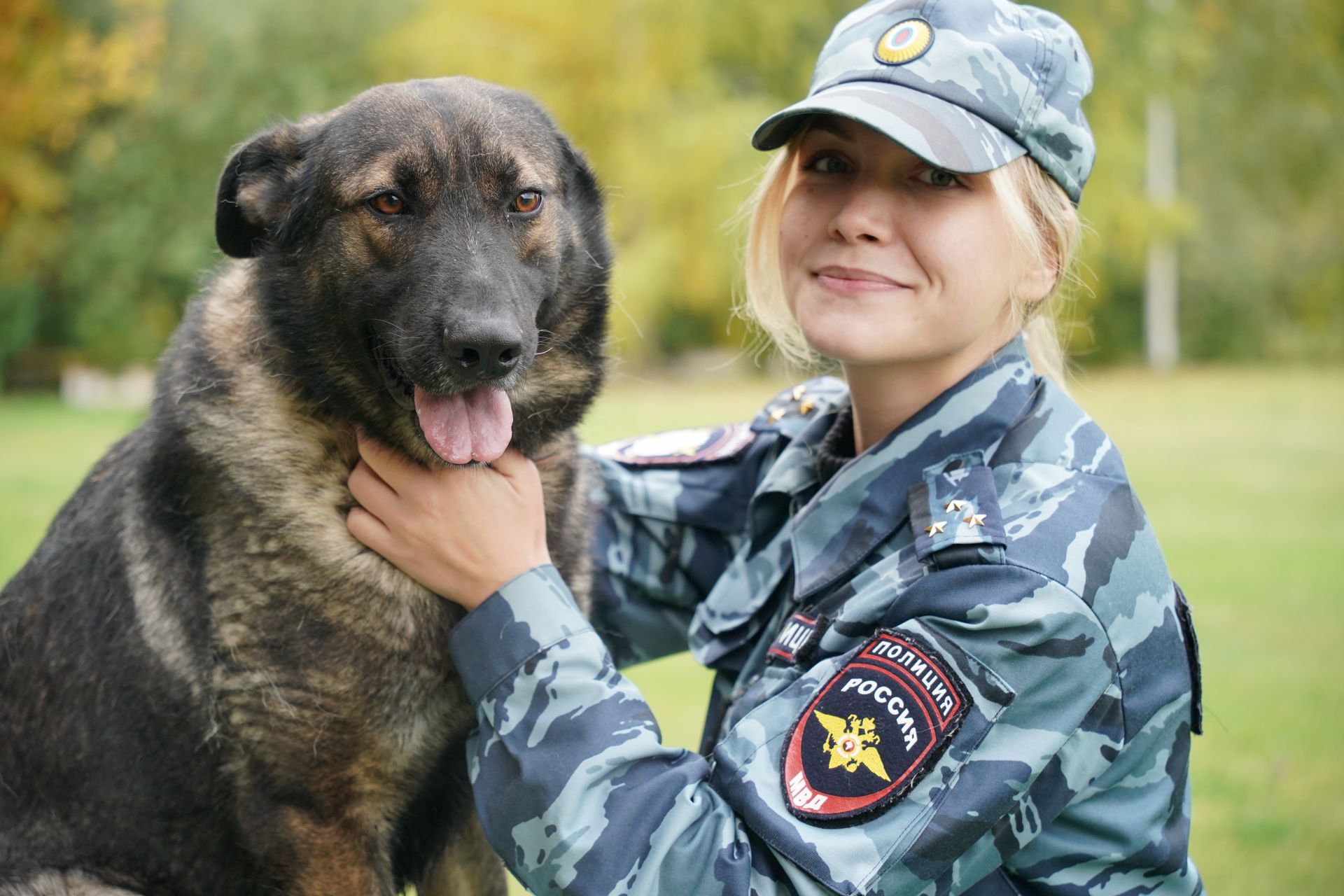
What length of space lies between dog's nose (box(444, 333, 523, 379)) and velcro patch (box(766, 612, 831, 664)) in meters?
0.74

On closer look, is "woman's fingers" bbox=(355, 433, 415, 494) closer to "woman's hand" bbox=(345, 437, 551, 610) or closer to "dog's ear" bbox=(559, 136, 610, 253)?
"woman's hand" bbox=(345, 437, 551, 610)

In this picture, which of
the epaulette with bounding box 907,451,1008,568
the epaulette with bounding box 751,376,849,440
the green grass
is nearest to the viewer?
the epaulette with bounding box 907,451,1008,568

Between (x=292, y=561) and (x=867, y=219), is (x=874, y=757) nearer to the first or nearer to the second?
(x=867, y=219)

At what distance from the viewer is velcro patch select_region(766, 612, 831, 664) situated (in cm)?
213

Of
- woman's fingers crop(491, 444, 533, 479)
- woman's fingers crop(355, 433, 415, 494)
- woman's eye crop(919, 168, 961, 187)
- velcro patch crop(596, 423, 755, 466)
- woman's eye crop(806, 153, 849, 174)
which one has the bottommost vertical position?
velcro patch crop(596, 423, 755, 466)

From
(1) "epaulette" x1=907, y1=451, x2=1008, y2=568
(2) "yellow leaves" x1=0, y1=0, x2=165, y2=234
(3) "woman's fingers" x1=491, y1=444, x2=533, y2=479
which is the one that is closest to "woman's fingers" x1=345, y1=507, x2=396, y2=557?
(3) "woman's fingers" x1=491, y1=444, x2=533, y2=479

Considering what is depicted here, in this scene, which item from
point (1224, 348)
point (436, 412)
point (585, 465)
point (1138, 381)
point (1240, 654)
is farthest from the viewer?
point (1224, 348)

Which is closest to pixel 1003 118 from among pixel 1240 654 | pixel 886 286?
pixel 886 286

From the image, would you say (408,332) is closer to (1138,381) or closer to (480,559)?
(480,559)

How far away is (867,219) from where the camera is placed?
2.17 metres

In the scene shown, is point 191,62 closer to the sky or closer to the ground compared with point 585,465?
closer to the sky

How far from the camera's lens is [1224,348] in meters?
27.0

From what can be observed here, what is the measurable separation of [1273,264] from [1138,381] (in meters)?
9.67

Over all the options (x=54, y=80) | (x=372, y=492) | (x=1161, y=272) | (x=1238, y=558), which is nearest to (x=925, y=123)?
(x=372, y=492)
